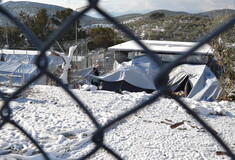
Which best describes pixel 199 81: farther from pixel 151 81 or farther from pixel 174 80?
pixel 151 81

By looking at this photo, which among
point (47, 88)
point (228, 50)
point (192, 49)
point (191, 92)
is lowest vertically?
point (191, 92)

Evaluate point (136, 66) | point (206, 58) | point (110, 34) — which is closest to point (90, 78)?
point (136, 66)

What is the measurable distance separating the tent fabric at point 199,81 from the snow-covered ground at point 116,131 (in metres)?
2.01

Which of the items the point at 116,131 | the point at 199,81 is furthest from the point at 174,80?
the point at 116,131

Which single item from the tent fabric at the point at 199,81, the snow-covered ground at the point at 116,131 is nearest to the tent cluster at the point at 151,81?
the tent fabric at the point at 199,81

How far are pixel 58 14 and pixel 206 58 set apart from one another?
7034 millimetres

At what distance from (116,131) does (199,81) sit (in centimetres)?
538

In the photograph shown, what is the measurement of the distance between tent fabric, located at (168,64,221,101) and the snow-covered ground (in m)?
2.01

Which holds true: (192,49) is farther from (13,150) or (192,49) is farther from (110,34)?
(110,34)

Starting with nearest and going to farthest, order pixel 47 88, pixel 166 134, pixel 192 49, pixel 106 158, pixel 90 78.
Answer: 1. pixel 192 49
2. pixel 106 158
3. pixel 166 134
4. pixel 47 88
5. pixel 90 78

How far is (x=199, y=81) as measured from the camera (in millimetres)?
8680

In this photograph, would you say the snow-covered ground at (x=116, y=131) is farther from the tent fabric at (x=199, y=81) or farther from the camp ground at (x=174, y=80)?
the camp ground at (x=174, y=80)

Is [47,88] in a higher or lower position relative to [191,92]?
higher

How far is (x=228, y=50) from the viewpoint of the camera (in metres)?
6.96
